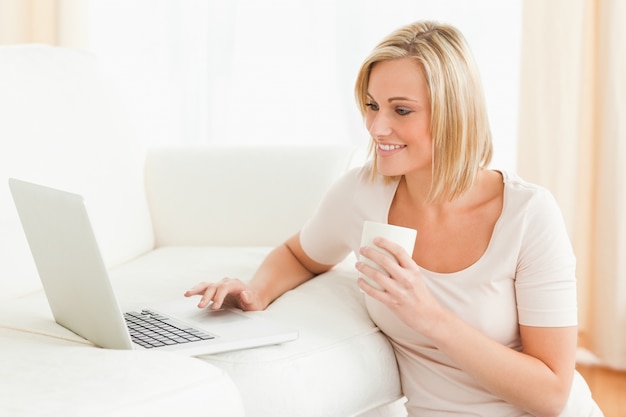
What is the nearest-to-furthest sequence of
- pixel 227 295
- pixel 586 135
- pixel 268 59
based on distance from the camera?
pixel 227 295 < pixel 586 135 < pixel 268 59

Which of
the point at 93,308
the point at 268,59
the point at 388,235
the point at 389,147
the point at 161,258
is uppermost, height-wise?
the point at 268,59

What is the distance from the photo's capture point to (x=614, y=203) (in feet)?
9.09

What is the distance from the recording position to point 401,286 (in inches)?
55.4

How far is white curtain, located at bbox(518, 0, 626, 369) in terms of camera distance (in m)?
2.76

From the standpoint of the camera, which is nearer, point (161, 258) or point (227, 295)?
point (227, 295)

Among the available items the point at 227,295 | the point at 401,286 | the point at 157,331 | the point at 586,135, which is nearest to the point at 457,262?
the point at 401,286

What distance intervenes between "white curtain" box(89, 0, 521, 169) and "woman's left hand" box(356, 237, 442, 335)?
1743 millimetres

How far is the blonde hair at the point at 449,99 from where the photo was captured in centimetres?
155

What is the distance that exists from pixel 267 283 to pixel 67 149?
68cm

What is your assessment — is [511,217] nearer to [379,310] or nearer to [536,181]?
[379,310]

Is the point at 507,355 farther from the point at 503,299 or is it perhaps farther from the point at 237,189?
the point at 237,189

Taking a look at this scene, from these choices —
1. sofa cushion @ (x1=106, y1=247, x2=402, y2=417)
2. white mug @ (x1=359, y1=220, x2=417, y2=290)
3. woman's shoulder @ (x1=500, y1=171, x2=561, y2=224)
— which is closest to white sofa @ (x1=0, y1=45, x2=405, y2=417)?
sofa cushion @ (x1=106, y1=247, x2=402, y2=417)

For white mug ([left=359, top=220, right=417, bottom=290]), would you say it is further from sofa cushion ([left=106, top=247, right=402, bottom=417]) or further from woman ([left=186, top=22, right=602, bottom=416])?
sofa cushion ([left=106, top=247, right=402, bottom=417])

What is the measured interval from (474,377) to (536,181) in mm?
1508
